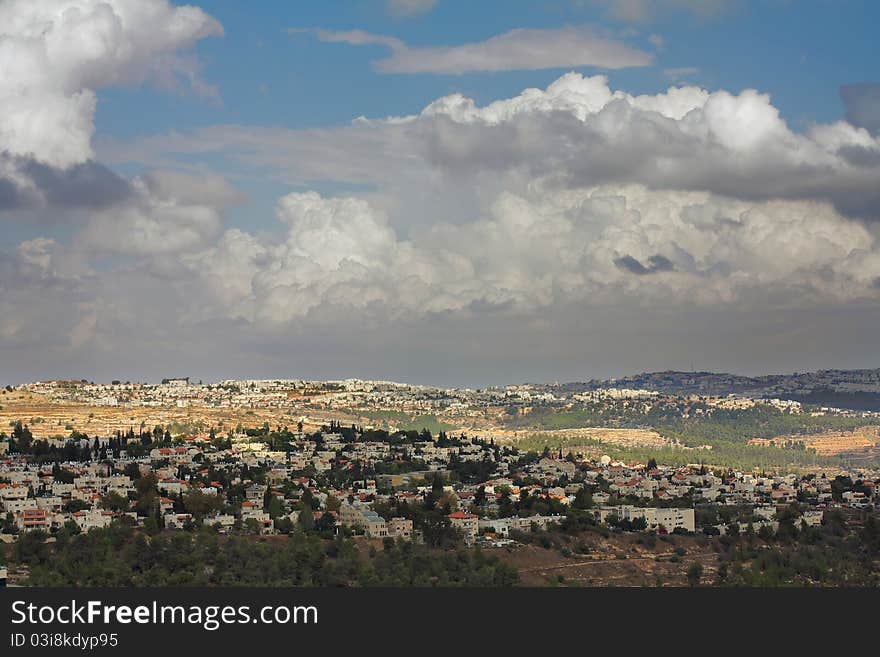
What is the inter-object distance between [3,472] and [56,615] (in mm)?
58665

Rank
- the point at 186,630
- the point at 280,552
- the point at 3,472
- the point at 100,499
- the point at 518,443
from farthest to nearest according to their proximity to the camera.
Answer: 1. the point at 518,443
2. the point at 3,472
3. the point at 100,499
4. the point at 280,552
5. the point at 186,630

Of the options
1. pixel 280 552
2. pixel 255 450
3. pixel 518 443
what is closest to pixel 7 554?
pixel 280 552

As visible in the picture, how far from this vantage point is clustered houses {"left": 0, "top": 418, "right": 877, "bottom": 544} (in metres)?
79.8

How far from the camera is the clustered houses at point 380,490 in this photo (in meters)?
79.8

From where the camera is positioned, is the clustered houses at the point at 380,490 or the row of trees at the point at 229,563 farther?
the clustered houses at the point at 380,490

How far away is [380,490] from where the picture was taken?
94562 mm

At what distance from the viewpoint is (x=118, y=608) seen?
40812mm

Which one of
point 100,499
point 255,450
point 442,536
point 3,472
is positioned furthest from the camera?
point 255,450

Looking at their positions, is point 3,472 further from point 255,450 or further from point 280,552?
point 280,552

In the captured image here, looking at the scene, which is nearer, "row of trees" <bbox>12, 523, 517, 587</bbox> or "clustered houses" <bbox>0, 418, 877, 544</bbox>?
"row of trees" <bbox>12, 523, 517, 587</bbox>

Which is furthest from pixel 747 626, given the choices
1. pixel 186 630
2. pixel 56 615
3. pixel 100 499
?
pixel 100 499

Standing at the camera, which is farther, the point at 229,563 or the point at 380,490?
the point at 380,490

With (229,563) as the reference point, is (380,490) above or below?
above

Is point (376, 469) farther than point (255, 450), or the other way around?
point (255, 450)
